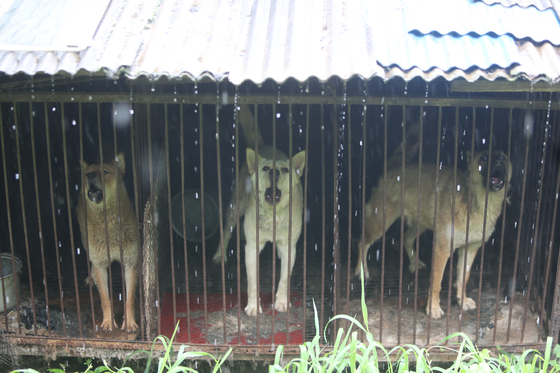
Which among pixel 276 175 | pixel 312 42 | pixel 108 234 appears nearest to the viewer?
pixel 312 42

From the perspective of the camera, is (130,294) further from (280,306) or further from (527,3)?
(527,3)

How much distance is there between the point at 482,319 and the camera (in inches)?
201

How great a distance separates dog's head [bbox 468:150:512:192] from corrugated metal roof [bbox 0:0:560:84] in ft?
4.97

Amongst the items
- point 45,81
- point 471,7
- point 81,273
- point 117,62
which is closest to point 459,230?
point 471,7

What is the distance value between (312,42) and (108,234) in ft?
9.98

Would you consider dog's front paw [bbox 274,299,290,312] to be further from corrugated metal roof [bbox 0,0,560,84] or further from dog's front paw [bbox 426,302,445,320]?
corrugated metal roof [bbox 0,0,560,84]

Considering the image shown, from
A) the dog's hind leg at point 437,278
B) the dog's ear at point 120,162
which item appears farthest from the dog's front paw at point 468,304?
the dog's ear at point 120,162

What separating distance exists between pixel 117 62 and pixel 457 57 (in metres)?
2.59

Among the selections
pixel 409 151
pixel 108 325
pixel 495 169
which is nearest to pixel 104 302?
pixel 108 325

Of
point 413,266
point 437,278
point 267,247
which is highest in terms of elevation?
point 437,278

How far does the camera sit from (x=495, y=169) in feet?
16.2

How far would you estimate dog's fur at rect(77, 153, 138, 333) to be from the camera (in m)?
4.72

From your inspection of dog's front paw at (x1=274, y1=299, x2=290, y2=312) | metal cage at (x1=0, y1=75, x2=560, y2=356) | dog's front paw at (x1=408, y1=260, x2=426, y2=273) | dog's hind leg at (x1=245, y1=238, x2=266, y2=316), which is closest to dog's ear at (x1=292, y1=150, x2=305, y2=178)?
metal cage at (x1=0, y1=75, x2=560, y2=356)

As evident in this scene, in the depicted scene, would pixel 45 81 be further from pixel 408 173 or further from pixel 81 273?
pixel 408 173
